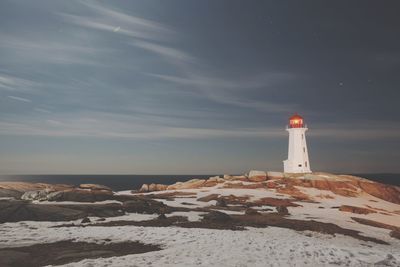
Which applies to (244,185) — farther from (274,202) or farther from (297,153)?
(297,153)

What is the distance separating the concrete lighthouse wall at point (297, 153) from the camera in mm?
81900

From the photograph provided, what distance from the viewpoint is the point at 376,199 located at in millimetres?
62656

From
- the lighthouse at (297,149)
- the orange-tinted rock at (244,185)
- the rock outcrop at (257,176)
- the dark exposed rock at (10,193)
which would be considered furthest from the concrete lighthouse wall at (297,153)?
the dark exposed rock at (10,193)

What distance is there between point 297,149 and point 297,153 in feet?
Answer: 3.23

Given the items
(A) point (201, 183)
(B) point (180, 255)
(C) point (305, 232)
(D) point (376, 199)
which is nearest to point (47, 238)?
(B) point (180, 255)

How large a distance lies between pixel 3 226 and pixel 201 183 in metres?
48.4

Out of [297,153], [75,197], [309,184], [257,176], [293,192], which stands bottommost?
[75,197]

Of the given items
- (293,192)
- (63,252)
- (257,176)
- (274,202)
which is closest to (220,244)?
(63,252)

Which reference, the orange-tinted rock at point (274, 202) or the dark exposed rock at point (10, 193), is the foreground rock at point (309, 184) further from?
the dark exposed rock at point (10, 193)

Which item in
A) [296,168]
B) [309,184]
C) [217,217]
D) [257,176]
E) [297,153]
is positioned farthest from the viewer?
[297,153]

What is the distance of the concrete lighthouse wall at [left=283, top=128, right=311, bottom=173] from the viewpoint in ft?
269

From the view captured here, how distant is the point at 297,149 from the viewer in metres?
83.0

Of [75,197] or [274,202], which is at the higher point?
[75,197]

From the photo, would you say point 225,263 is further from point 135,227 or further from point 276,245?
point 135,227
